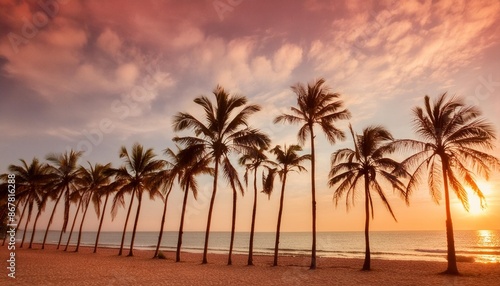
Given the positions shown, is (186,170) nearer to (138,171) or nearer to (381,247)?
(138,171)

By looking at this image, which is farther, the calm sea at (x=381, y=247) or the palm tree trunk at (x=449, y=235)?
the calm sea at (x=381, y=247)

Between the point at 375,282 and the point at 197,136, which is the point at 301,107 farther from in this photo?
the point at 375,282

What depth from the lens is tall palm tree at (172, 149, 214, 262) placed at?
19.5 metres

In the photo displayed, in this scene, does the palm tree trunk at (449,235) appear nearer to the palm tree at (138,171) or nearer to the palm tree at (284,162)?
the palm tree at (284,162)

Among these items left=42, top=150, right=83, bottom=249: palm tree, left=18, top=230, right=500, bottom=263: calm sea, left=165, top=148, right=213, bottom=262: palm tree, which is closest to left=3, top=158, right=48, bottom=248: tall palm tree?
left=42, top=150, right=83, bottom=249: palm tree

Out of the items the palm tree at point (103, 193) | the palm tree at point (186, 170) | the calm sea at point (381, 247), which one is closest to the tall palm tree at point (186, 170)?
the palm tree at point (186, 170)

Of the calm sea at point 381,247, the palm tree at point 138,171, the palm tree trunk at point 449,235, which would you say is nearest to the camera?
the palm tree trunk at point 449,235

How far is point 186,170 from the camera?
23547 mm

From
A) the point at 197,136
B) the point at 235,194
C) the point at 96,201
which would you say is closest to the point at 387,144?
the point at 235,194

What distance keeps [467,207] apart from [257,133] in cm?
1224

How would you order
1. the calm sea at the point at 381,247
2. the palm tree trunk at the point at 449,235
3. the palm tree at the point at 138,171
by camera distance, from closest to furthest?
the palm tree trunk at the point at 449,235
the palm tree at the point at 138,171
the calm sea at the point at 381,247

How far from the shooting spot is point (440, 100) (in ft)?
52.5

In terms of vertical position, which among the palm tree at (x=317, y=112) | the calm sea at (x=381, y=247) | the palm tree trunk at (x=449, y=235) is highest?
the palm tree at (x=317, y=112)

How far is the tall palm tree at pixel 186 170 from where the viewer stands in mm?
19502
